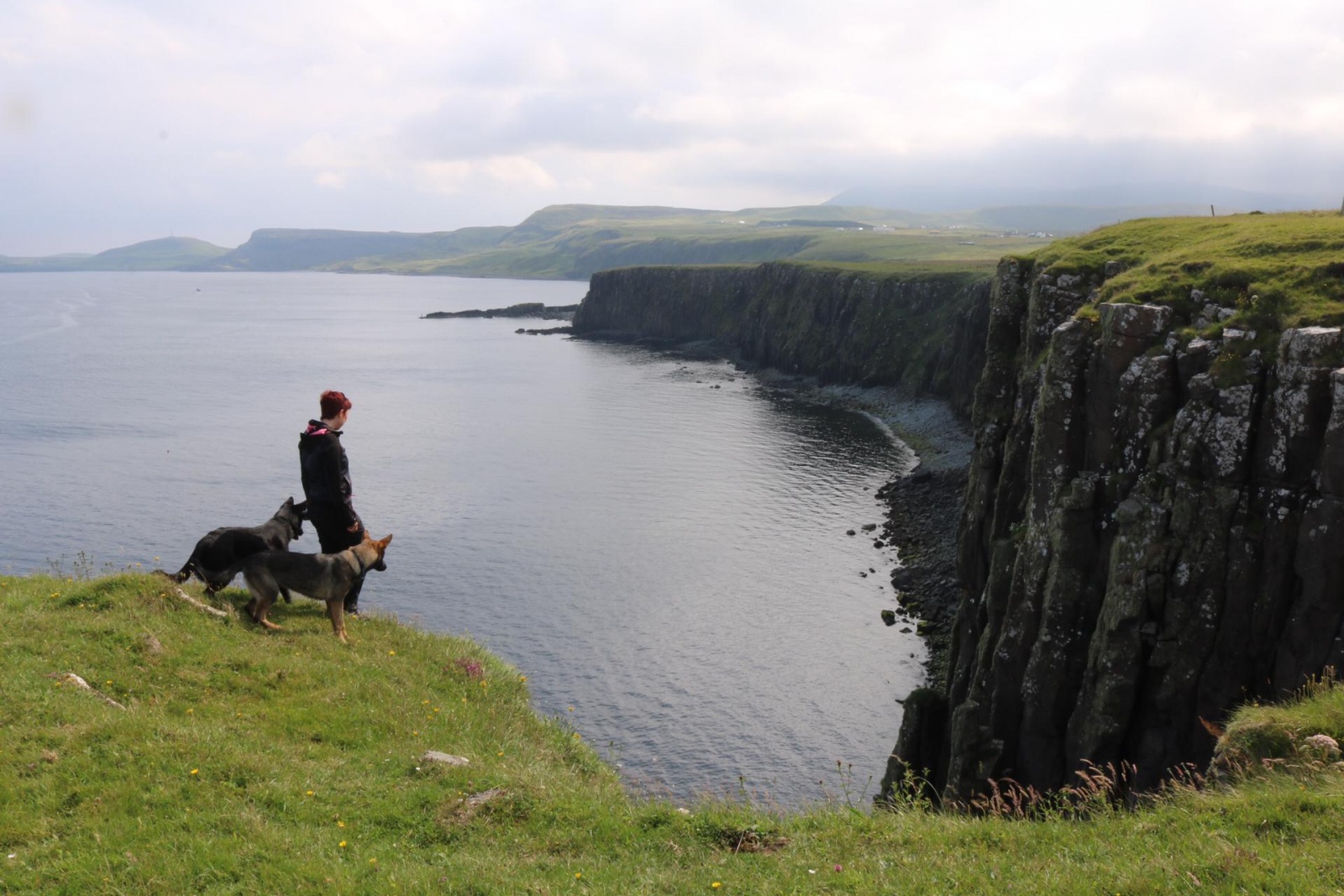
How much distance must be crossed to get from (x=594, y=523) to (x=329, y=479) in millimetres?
50149

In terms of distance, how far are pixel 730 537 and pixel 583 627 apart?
18.9 metres

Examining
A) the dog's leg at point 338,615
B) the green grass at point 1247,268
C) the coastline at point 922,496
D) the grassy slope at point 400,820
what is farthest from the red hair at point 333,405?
the coastline at point 922,496

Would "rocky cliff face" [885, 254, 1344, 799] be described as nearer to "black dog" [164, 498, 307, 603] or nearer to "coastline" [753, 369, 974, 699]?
"coastline" [753, 369, 974, 699]

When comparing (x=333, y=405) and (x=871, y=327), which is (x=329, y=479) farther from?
(x=871, y=327)

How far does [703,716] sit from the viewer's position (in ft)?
135

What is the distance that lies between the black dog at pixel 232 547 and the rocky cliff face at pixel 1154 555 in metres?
21.1

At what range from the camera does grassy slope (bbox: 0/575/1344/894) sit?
10.4m

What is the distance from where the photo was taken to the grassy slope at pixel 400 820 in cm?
1041

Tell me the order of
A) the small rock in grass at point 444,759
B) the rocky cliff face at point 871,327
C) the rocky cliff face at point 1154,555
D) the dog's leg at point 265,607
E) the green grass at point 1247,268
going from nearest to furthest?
the small rock in grass at point 444,759
the dog's leg at point 265,607
the rocky cliff face at point 1154,555
the green grass at point 1247,268
the rocky cliff face at point 871,327

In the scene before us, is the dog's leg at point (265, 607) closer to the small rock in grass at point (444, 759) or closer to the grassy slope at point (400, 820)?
the grassy slope at point (400, 820)

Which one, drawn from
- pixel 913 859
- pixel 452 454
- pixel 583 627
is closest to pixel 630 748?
pixel 583 627

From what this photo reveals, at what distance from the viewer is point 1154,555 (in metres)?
25.5

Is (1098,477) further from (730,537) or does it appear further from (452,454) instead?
(452,454)

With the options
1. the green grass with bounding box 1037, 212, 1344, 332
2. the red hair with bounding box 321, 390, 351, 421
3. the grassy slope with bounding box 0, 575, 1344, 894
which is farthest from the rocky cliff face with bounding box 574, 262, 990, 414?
the grassy slope with bounding box 0, 575, 1344, 894
